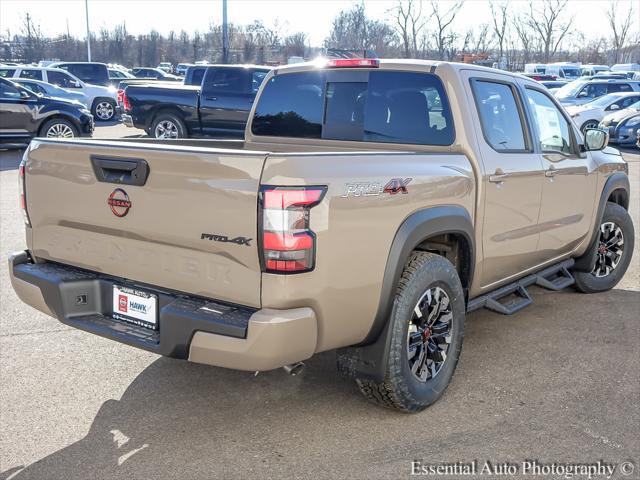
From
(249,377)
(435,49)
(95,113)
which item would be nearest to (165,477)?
(249,377)

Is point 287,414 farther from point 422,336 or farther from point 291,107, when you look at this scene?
point 291,107

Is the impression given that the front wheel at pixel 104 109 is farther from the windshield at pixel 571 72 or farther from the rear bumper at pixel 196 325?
the windshield at pixel 571 72

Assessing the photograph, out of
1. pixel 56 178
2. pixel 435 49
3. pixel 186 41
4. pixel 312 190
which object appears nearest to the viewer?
pixel 312 190

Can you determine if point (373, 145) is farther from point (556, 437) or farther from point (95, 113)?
point (95, 113)

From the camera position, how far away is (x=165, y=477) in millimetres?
2996

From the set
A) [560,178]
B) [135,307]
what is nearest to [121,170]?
[135,307]

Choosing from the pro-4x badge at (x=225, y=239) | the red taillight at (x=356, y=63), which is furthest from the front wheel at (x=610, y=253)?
the pro-4x badge at (x=225, y=239)

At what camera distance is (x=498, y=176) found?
4.19m

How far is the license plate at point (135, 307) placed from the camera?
3217 millimetres

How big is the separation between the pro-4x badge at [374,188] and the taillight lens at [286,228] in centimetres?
22

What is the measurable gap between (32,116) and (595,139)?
11.8 meters

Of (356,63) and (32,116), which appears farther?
(32,116)

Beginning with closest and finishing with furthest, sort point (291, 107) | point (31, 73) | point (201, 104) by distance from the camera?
point (291, 107) → point (201, 104) → point (31, 73)

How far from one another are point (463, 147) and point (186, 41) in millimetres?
86527
